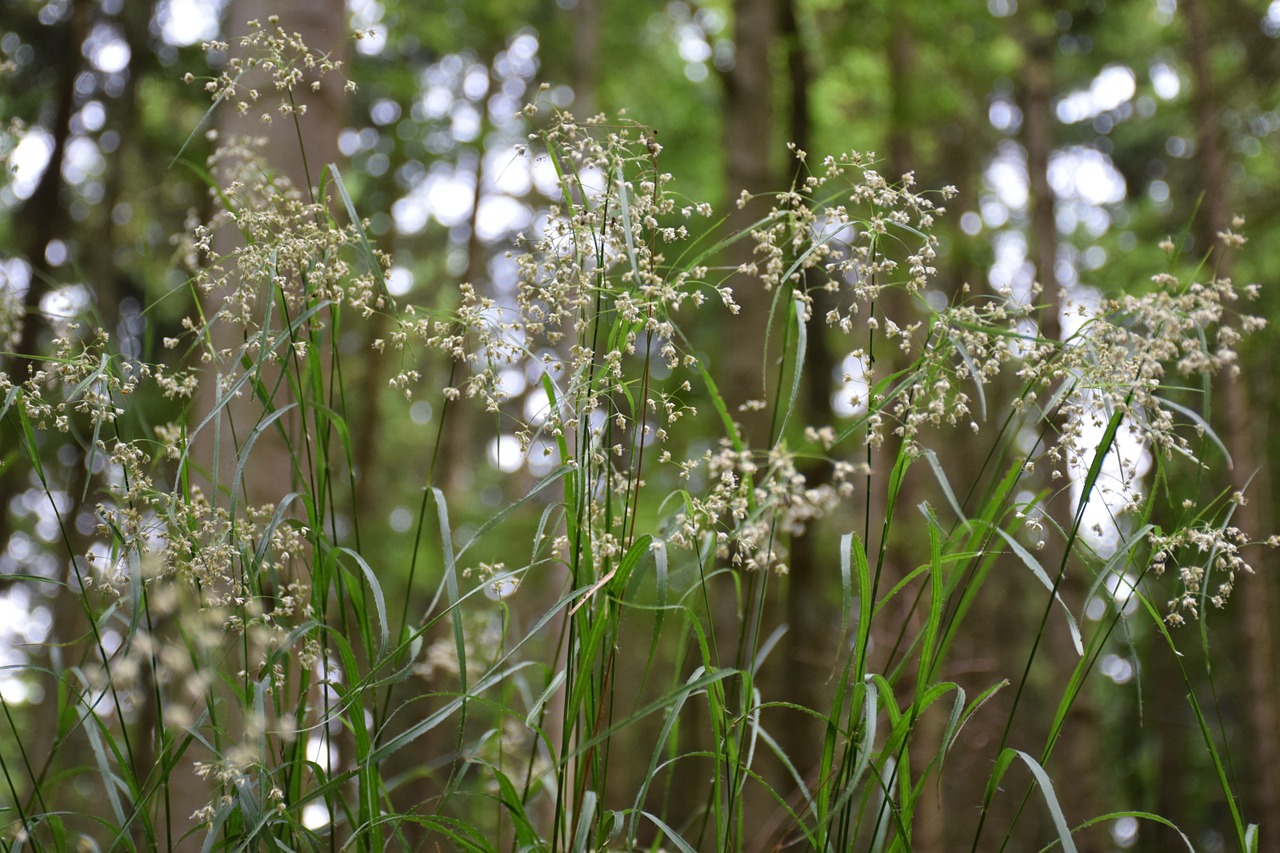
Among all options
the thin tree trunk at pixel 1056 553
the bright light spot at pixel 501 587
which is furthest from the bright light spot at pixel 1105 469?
the thin tree trunk at pixel 1056 553

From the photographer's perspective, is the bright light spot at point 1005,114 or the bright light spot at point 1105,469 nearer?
the bright light spot at point 1105,469

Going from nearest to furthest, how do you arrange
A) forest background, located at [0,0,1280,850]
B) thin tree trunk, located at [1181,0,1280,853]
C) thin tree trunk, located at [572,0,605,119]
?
forest background, located at [0,0,1280,850] → thin tree trunk, located at [1181,0,1280,853] → thin tree trunk, located at [572,0,605,119]

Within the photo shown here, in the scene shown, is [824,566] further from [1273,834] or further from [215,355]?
[215,355]

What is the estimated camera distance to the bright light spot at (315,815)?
1.41 metres

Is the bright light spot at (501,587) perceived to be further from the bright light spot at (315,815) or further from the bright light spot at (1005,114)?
the bright light spot at (1005,114)

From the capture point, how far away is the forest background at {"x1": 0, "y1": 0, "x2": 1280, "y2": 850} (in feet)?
10.3

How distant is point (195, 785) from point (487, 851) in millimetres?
1293

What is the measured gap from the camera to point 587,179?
142cm

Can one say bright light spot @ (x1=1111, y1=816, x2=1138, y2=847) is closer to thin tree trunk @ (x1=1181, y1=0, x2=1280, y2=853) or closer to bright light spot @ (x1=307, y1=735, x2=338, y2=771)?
thin tree trunk @ (x1=1181, y1=0, x2=1280, y2=853)

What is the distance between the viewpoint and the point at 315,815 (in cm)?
151

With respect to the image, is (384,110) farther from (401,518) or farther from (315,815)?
(315,815)

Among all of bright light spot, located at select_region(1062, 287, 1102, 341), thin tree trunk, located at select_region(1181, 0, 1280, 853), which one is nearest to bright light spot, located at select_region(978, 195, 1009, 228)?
thin tree trunk, located at select_region(1181, 0, 1280, 853)

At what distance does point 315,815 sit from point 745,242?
12.0 feet

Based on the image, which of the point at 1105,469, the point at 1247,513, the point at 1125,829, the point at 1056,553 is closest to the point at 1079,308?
the point at 1105,469
